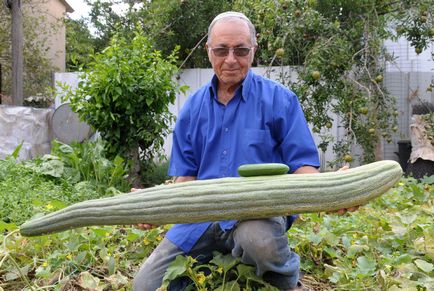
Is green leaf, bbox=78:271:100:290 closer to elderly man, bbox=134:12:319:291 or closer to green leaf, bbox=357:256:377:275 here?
elderly man, bbox=134:12:319:291

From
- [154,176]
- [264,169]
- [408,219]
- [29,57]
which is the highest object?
[29,57]

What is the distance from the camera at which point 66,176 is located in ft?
19.4

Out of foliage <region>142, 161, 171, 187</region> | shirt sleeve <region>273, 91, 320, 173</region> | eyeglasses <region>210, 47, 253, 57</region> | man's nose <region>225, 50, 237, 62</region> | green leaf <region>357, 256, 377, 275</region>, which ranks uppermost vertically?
eyeglasses <region>210, 47, 253, 57</region>

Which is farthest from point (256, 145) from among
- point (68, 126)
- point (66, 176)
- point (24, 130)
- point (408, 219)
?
point (24, 130)

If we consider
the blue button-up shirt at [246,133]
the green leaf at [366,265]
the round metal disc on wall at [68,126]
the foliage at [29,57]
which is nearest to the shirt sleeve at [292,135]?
the blue button-up shirt at [246,133]

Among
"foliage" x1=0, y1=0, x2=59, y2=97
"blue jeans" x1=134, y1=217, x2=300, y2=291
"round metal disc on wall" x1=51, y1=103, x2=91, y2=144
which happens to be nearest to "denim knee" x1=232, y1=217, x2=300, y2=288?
"blue jeans" x1=134, y1=217, x2=300, y2=291

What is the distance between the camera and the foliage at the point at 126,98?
6.25 m

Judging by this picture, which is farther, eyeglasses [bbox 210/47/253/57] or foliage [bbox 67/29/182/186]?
foliage [bbox 67/29/182/186]

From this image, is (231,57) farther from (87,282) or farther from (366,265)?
(87,282)

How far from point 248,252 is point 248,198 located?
0.45 meters

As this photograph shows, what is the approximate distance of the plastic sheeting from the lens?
820cm

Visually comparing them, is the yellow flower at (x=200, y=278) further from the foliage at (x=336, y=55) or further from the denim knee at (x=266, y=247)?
the foliage at (x=336, y=55)

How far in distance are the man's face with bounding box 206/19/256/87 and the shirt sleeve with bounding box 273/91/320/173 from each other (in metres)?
0.26

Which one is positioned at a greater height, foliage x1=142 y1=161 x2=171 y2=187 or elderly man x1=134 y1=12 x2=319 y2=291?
elderly man x1=134 y1=12 x2=319 y2=291
